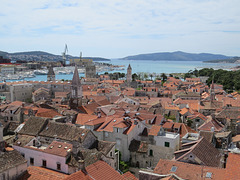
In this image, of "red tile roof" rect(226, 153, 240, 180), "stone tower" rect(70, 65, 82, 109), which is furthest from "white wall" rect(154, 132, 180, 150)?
"stone tower" rect(70, 65, 82, 109)

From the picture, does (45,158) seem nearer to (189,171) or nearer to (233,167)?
(189,171)

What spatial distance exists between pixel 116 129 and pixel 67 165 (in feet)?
27.4

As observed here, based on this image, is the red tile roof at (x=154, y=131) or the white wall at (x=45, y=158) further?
the red tile roof at (x=154, y=131)

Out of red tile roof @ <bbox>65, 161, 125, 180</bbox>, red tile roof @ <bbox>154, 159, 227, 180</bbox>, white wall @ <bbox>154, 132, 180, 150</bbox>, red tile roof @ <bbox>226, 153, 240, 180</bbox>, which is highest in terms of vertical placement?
red tile roof @ <bbox>226, 153, 240, 180</bbox>

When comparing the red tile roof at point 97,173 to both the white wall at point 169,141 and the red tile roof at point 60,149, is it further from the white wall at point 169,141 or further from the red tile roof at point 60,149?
the white wall at point 169,141

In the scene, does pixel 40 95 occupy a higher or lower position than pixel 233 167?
lower

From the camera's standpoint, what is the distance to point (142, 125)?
2614 cm

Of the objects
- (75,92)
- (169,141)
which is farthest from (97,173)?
(75,92)

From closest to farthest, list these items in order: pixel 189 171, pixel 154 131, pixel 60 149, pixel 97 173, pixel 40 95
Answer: pixel 189 171
pixel 97 173
pixel 60 149
pixel 154 131
pixel 40 95

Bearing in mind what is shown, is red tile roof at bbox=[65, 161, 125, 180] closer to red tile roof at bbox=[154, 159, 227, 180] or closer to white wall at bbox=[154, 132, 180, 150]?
red tile roof at bbox=[154, 159, 227, 180]

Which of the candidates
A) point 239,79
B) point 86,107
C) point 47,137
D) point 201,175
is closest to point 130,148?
point 47,137

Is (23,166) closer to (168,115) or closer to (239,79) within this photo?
(168,115)

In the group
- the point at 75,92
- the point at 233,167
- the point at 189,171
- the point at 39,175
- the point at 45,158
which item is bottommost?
the point at 45,158

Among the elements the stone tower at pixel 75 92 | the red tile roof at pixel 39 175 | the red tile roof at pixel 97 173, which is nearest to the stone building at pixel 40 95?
the stone tower at pixel 75 92
